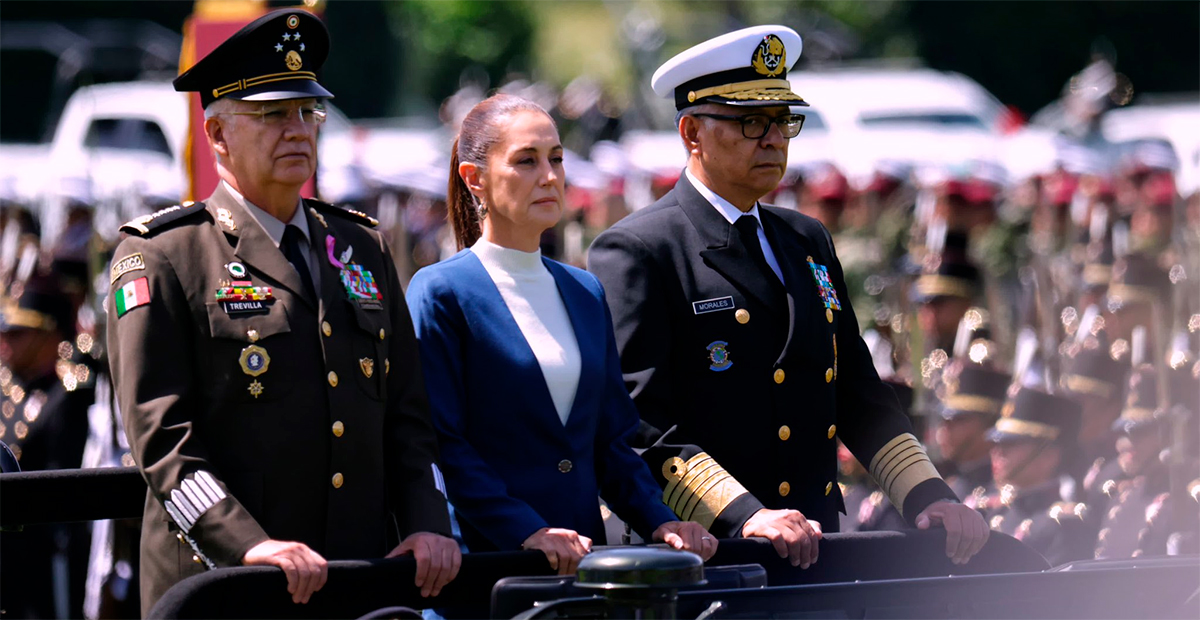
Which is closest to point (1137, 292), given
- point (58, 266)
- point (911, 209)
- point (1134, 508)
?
point (1134, 508)

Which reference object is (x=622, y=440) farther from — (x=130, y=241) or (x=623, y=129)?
(x=623, y=129)

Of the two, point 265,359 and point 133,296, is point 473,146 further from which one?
point 133,296

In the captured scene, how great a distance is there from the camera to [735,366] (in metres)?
4.11

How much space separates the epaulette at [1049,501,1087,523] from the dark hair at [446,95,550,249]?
346 cm

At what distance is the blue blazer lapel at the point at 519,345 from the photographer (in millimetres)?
3811

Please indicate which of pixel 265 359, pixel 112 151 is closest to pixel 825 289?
pixel 265 359

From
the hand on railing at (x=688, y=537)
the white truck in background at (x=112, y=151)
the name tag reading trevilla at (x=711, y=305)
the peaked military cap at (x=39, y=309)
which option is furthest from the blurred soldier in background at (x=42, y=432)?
the white truck in background at (x=112, y=151)

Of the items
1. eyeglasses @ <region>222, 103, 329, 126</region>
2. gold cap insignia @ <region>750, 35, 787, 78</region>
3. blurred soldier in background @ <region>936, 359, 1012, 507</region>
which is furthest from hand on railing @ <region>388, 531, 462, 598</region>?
blurred soldier in background @ <region>936, 359, 1012, 507</region>

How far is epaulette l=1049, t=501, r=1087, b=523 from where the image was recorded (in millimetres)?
6734

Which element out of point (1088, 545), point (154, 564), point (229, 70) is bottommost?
point (1088, 545)

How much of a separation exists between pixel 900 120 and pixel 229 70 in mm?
18080

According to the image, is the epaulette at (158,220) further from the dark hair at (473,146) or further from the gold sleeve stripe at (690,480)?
the gold sleeve stripe at (690,480)

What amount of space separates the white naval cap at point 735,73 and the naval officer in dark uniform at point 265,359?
975 mm

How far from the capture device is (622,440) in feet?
12.9
